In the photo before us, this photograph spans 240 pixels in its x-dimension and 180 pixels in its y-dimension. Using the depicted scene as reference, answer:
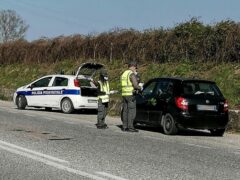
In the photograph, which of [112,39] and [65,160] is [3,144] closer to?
[65,160]

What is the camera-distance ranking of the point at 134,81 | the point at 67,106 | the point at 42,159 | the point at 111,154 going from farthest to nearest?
1. the point at 67,106
2. the point at 134,81
3. the point at 111,154
4. the point at 42,159

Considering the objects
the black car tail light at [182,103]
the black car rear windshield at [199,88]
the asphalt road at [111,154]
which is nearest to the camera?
the asphalt road at [111,154]

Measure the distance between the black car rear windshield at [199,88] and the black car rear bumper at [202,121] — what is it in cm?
60

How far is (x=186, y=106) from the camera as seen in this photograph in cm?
1411

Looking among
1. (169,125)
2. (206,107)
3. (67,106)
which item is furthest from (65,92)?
(206,107)

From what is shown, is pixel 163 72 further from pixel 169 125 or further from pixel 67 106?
pixel 169 125

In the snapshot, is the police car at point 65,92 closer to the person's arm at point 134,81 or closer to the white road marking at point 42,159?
the person's arm at point 134,81

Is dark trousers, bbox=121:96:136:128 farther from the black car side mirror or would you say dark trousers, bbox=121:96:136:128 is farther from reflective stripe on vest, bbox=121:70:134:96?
the black car side mirror

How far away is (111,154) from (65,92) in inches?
446

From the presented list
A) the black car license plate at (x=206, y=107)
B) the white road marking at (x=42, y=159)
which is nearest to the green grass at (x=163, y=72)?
the black car license plate at (x=206, y=107)

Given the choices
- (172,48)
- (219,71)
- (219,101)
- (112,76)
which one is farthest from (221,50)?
(219,101)

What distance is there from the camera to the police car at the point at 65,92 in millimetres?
21078

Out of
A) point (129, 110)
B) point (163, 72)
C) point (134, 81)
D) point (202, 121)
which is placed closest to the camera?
point (202, 121)

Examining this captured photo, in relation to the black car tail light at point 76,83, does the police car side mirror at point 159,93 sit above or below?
below
